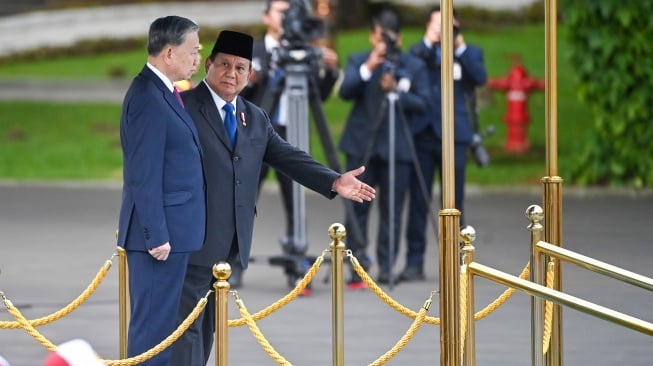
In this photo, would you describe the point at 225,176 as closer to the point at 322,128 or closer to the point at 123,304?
the point at 123,304

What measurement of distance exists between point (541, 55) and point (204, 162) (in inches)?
646

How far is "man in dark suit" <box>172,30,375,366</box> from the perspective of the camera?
251 inches

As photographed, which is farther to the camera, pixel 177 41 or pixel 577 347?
pixel 577 347

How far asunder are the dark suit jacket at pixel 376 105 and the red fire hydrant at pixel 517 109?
7.62 m

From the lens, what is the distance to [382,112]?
10.1m

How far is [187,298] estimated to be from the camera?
21.0 feet

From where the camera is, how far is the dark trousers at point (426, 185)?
1038 cm

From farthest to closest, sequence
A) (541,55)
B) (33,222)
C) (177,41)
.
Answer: (541,55) < (33,222) < (177,41)

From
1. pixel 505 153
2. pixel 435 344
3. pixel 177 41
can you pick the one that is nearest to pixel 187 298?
pixel 177 41

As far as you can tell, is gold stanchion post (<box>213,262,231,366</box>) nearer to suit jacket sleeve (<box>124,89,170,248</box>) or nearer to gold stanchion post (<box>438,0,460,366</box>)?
suit jacket sleeve (<box>124,89,170,248</box>)

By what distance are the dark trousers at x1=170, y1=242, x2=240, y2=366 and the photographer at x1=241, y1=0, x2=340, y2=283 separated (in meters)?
3.37

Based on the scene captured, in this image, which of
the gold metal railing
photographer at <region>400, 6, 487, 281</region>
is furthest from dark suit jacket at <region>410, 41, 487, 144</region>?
the gold metal railing

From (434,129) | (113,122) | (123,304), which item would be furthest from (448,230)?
(113,122)

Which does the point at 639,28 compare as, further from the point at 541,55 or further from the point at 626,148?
the point at 541,55
